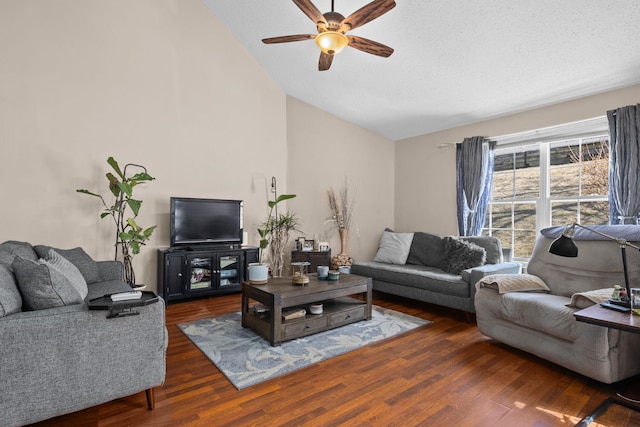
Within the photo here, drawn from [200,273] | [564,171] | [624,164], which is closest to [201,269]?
[200,273]

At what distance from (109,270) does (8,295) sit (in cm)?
187

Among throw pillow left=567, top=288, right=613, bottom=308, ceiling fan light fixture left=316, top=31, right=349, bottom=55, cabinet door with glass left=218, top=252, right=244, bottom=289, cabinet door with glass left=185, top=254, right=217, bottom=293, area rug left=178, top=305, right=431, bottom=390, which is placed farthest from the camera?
cabinet door with glass left=218, top=252, right=244, bottom=289

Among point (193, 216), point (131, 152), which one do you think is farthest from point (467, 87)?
point (131, 152)

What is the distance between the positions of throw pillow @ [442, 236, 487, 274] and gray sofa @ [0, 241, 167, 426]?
3169 millimetres

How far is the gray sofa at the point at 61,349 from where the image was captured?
4.80 ft

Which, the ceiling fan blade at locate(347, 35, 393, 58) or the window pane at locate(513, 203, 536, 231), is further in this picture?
the window pane at locate(513, 203, 536, 231)

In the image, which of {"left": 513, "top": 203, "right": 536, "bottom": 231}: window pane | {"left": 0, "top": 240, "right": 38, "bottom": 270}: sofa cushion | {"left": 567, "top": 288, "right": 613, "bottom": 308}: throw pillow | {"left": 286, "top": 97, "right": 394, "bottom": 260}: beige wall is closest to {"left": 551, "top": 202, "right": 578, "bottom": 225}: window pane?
{"left": 513, "top": 203, "right": 536, "bottom": 231}: window pane

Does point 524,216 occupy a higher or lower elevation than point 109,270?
higher

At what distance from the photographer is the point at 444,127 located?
209 inches

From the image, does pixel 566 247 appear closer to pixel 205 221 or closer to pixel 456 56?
pixel 456 56

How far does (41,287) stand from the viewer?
1.64m

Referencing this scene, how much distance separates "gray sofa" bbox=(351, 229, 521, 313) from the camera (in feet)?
11.3

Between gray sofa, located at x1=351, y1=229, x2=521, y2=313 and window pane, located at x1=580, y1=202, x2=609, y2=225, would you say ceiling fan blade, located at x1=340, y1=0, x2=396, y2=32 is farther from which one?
window pane, located at x1=580, y1=202, x2=609, y2=225

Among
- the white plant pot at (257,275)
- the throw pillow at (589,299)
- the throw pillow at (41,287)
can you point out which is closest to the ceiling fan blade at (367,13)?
the white plant pot at (257,275)
